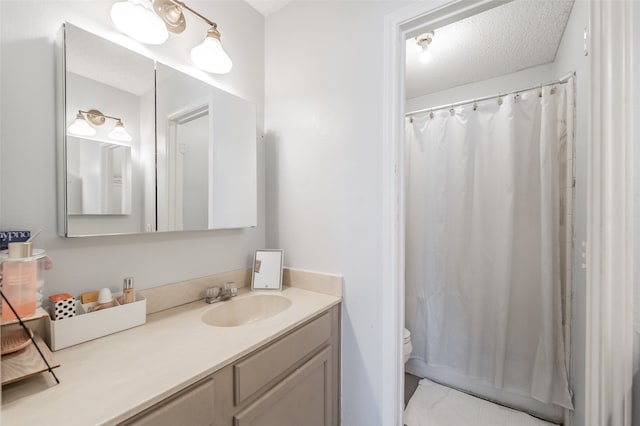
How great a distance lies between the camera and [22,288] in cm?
72

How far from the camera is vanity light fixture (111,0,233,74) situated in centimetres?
96

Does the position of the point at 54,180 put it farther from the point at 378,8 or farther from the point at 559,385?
the point at 559,385

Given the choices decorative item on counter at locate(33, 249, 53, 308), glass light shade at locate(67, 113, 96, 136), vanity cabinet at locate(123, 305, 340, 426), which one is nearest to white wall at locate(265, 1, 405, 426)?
vanity cabinet at locate(123, 305, 340, 426)

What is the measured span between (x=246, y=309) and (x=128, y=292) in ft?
1.70

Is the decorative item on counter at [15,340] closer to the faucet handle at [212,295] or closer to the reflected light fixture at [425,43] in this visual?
the faucet handle at [212,295]

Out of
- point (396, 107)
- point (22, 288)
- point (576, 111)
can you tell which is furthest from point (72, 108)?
point (576, 111)

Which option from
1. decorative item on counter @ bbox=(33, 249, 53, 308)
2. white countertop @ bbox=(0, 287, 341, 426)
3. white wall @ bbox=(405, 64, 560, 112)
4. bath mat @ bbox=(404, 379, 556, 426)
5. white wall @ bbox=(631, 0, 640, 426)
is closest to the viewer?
white countertop @ bbox=(0, 287, 341, 426)

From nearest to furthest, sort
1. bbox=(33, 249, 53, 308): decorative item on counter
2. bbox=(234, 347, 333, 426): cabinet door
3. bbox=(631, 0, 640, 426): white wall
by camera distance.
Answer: bbox=(631, 0, 640, 426): white wall
bbox=(33, 249, 53, 308): decorative item on counter
bbox=(234, 347, 333, 426): cabinet door

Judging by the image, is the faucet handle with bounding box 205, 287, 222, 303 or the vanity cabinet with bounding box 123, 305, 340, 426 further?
the faucet handle with bounding box 205, 287, 222, 303

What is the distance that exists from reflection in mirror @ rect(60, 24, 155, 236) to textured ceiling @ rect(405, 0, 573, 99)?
125cm

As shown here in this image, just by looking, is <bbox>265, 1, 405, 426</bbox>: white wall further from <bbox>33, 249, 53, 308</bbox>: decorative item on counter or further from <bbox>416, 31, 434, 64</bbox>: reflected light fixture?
<bbox>33, 249, 53, 308</bbox>: decorative item on counter

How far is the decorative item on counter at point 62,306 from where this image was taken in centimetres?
79

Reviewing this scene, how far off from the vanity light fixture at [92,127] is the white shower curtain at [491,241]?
1865mm

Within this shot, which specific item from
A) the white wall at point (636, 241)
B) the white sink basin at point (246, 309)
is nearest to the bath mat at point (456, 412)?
the white sink basin at point (246, 309)
